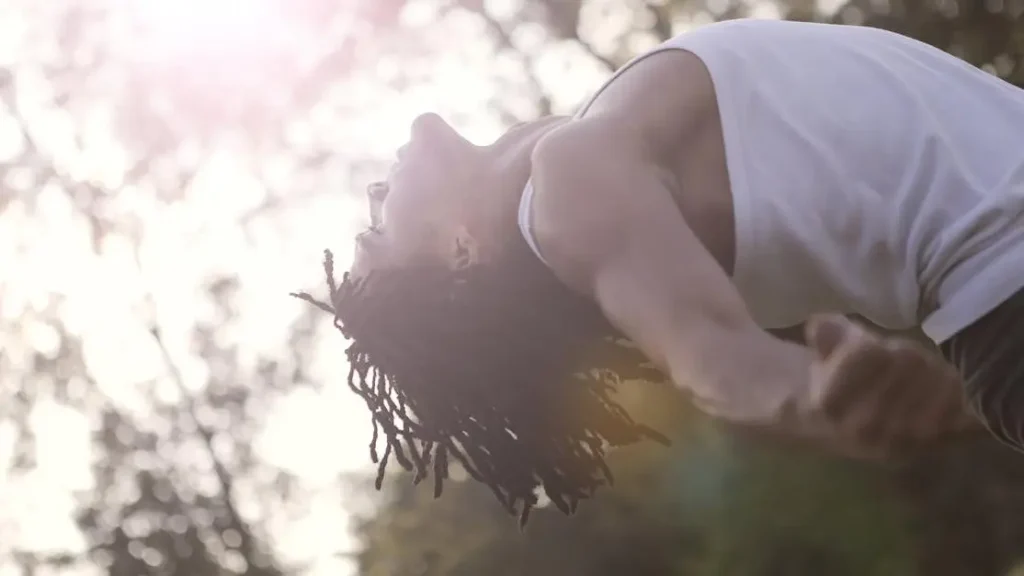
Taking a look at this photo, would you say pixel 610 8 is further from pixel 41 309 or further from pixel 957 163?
pixel 957 163

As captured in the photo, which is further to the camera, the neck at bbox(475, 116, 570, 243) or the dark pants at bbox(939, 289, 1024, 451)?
the neck at bbox(475, 116, 570, 243)

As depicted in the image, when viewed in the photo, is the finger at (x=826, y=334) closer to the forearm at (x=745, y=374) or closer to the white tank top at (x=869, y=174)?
the forearm at (x=745, y=374)

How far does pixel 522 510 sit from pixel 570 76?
443cm

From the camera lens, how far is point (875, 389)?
604 millimetres

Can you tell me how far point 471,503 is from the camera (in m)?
5.53

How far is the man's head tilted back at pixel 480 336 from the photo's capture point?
1097mm

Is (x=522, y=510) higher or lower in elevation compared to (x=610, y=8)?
lower

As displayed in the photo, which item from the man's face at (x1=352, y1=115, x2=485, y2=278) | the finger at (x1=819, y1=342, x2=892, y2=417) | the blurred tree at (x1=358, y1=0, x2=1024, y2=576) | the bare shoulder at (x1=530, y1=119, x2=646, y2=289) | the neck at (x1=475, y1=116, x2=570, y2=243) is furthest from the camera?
the blurred tree at (x1=358, y1=0, x2=1024, y2=576)

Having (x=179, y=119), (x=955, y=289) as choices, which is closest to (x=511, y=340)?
(x=955, y=289)

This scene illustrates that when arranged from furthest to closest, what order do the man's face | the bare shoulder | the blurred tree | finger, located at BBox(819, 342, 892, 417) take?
the blurred tree, the man's face, the bare shoulder, finger, located at BBox(819, 342, 892, 417)

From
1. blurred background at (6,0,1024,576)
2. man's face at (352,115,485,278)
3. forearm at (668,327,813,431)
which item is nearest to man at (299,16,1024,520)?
forearm at (668,327,813,431)

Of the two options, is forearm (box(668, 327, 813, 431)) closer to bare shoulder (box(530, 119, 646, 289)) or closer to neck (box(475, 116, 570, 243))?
bare shoulder (box(530, 119, 646, 289))

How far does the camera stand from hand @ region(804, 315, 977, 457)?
0.60m

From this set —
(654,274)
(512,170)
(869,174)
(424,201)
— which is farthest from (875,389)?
(424,201)
